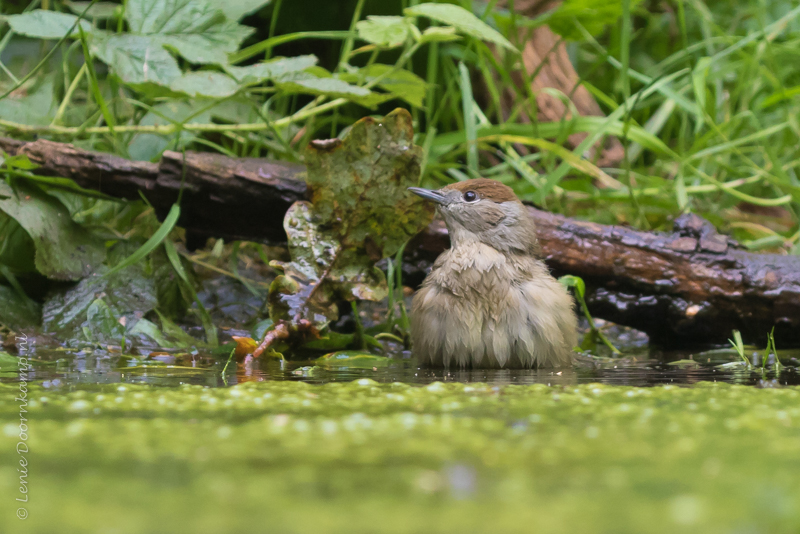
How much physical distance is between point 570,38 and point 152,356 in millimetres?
3343

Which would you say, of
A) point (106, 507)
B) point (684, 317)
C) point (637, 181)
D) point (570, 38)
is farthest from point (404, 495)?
point (637, 181)

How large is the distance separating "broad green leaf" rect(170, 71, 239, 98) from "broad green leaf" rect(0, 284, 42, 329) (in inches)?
53.0

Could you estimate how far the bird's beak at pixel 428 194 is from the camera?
3.34 meters

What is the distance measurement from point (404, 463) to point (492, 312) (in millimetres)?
1829

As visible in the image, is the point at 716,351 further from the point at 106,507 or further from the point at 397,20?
the point at 106,507

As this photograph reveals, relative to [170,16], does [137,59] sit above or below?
below

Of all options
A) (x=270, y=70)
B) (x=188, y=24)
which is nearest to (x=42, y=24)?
(x=188, y=24)

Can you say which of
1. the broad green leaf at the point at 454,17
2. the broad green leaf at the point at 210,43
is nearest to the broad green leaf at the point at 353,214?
the broad green leaf at the point at 454,17

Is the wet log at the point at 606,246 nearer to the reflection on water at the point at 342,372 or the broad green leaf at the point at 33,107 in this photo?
the reflection on water at the point at 342,372

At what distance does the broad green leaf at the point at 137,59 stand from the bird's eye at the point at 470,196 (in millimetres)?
1486

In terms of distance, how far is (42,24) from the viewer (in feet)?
11.5

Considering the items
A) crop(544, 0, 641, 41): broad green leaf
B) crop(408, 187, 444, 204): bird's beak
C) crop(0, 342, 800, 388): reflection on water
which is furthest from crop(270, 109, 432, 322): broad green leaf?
crop(544, 0, 641, 41): broad green leaf

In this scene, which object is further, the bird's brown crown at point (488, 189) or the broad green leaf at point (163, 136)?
the broad green leaf at point (163, 136)

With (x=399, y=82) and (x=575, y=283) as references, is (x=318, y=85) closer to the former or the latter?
(x=399, y=82)
